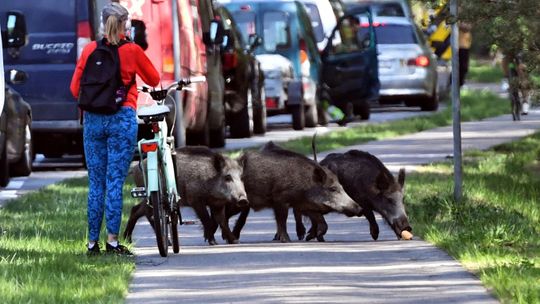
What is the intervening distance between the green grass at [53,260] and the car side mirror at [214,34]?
6.95m

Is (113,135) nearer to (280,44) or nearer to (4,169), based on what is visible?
(4,169)

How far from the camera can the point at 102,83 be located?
531 inches

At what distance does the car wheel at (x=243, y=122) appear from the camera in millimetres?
29297

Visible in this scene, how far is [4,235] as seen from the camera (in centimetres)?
1492

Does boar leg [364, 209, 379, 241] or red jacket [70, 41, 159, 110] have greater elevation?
red jacket [70, 41, 159, 110]

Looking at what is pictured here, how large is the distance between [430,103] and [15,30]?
18562mm

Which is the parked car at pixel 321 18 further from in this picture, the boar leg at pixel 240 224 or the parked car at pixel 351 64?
the boar leg at pixel 240 224

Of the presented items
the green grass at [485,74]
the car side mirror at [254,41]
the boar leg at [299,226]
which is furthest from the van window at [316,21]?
the boar leg at [299,226]

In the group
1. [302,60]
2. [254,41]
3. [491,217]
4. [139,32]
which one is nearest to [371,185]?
[491,217]

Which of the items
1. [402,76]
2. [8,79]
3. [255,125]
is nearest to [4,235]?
[8,79]

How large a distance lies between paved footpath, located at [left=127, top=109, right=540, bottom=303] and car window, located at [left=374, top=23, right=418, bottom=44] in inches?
845

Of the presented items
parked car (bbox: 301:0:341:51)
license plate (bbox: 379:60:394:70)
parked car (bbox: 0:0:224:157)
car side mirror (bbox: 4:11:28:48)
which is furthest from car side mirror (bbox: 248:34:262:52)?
car side mirror (bbox: 4:11:28:48)

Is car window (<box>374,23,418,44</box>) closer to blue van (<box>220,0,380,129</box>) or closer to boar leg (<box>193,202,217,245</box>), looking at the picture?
blue van (<box>220,0,380,129</box>)

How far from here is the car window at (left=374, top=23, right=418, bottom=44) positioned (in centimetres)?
3822
